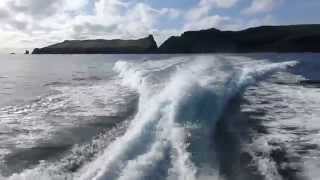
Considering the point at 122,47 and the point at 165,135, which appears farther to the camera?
the point at 122,47

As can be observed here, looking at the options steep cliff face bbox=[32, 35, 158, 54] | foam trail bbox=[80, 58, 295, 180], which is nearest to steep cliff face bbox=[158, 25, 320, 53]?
steep cliff face bbox=[32, 35, 158, 54]

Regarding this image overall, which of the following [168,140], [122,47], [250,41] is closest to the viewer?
[168,140]

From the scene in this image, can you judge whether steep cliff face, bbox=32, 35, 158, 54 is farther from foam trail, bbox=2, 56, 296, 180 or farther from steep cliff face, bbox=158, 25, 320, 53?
foam trail, bbox=2, 56, 296, 180

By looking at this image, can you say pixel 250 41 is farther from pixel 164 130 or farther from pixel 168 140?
pixel 168 140

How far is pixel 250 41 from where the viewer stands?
13850 centimetres

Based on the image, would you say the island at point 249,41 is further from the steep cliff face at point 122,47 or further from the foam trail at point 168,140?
the foam trail at point 168,140

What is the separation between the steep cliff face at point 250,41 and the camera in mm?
130750

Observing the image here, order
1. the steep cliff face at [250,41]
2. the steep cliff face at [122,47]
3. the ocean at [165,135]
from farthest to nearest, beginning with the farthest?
the steep cliff face at [122,47] < the steep cliff face at [250,41] < the ocean at [165,135]

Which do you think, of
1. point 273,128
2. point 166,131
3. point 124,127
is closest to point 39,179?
point 166,131

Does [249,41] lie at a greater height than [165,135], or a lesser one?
greater

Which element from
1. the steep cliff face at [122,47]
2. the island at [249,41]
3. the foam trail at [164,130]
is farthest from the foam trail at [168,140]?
the steep cliff face at [122,47]

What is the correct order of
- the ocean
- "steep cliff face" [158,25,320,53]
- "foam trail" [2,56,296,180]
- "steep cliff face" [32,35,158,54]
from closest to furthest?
1. "foam trail" [2,56,296,180]
2. the ocean
3. "steep cliff face" [158,25,320,53]
4. "steep cliff face" [32,35,158,54]

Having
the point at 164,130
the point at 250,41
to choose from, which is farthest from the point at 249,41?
the point at 164,130

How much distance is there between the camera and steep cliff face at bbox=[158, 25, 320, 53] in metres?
131
